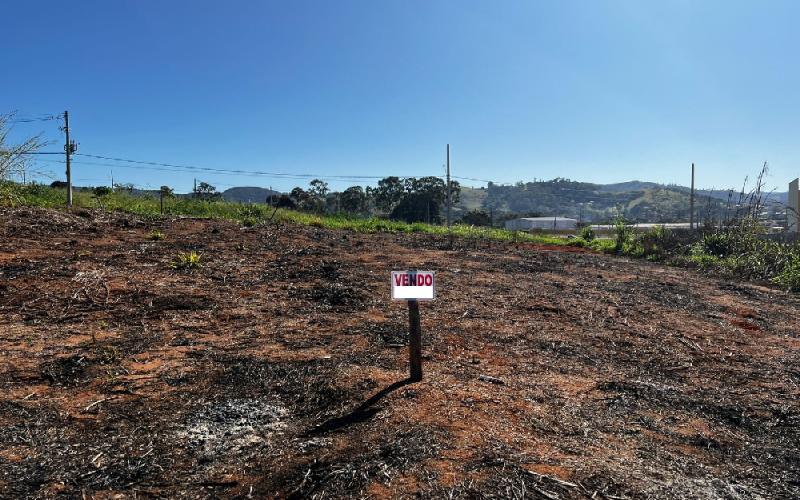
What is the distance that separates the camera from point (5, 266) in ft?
19.4

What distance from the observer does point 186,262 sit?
22.4 feet

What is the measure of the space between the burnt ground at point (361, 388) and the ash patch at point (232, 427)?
1cm

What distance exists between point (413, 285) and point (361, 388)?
0.77 meters

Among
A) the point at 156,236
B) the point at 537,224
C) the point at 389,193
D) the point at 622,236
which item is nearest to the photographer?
the point at 156,236

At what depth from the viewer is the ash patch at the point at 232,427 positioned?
252 centimetres

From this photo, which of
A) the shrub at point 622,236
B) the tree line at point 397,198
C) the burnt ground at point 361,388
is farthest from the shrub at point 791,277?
the tree line at point 397,198

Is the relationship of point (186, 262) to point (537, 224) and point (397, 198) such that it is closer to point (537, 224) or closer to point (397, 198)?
point (397, 198)

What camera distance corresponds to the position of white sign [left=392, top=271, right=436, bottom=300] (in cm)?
318

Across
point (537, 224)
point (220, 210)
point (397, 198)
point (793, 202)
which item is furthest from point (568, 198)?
point (220, 210)

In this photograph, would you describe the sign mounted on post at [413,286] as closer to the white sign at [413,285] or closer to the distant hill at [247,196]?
the white sign at [413,285]

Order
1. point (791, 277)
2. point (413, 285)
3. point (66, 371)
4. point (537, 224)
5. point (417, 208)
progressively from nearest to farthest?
point (413, 285) → point (66, 371) → point (791, 277) → point (417, 208) → point (537, 224)

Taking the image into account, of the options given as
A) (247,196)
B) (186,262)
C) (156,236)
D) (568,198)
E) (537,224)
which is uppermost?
(568,198)

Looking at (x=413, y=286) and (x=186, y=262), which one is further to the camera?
(x=186, y=262)

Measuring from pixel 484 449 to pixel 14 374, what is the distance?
3188mm
